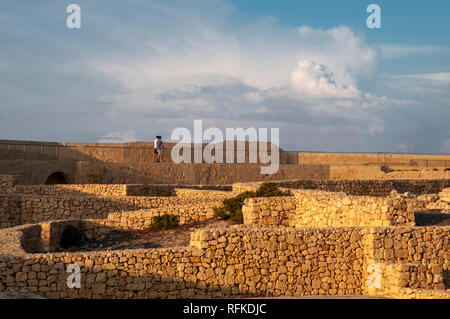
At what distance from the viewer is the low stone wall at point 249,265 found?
10344 mm

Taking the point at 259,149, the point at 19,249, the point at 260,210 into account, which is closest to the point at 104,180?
the point at 259,149

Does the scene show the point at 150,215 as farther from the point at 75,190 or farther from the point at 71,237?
the point at 75,190

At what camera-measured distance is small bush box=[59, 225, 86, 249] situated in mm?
15266

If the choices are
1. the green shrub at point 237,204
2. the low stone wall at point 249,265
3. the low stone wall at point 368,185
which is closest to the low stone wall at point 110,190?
the low stone wall at point 368,185

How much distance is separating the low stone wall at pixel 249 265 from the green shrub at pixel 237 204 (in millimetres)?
4835

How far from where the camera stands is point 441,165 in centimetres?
4038

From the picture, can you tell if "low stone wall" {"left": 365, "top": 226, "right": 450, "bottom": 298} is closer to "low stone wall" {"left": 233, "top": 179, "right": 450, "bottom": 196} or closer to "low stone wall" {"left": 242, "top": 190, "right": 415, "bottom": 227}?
"low stone wall" {"left": 242, "top": 190, "right": 415, "bottom": 227}

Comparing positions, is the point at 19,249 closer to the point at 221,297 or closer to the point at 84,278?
the point at 84,278

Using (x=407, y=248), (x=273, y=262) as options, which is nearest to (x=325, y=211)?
(x=407, y=248)

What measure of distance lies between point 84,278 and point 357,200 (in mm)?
6310

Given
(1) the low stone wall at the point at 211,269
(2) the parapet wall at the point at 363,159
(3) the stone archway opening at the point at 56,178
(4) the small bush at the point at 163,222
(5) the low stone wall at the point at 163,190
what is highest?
(2) the parapet wall at the point at 363,159

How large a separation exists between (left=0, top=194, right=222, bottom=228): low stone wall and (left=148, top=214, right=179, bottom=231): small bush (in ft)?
5.44

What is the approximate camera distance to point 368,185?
77.2 feet

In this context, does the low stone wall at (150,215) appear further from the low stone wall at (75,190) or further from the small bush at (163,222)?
the low stone wall at (75,190)
